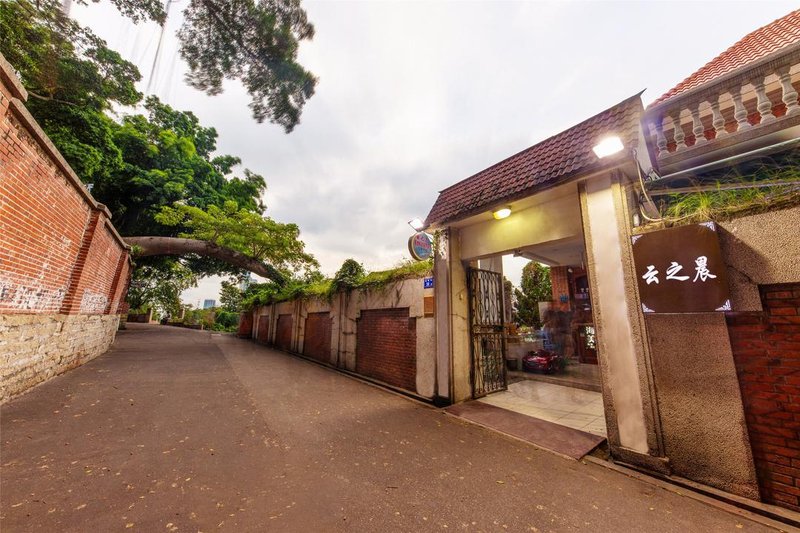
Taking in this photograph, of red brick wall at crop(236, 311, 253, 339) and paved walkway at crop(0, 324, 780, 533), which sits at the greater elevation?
red brick wall at crop(236, 311, 253, 339)

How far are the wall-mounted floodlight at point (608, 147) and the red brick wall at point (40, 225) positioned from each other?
26.8 ft

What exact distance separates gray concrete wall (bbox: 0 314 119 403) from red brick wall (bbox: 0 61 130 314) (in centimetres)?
24

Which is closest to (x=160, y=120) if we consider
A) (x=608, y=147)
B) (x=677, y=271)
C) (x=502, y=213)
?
(x=502, y=213)

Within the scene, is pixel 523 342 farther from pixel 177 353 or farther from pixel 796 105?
pixel 177 353

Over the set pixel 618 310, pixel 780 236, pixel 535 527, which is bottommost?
pixel 535 527

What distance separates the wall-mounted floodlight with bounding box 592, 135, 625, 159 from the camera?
13.1 ft

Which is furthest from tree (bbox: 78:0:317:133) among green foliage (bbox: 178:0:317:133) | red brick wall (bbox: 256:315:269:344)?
red brick wall (bbox: 256:315:269:344)

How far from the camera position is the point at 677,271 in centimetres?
354

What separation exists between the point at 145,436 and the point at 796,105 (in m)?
10.1

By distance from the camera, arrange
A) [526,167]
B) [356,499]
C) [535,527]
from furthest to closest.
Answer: [526,167] → [356,499] → [535,527]

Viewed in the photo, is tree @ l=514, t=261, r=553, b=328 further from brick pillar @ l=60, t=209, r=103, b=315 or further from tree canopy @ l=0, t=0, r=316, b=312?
brick pillar @ l=60, t=209, r=103, b=315

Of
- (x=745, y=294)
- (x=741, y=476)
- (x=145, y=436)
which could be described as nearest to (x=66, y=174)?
(x=145, y=436)

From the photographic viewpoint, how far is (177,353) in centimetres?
1172

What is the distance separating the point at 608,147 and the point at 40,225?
9727 mm
